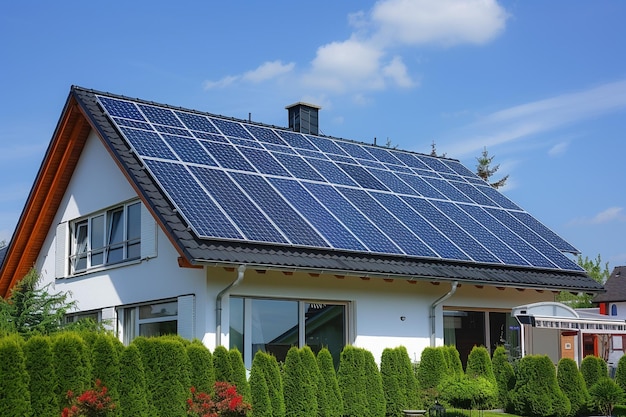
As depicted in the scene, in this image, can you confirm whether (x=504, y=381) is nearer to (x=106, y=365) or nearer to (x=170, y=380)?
(x=170, y=380)

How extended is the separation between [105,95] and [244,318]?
25.1ft

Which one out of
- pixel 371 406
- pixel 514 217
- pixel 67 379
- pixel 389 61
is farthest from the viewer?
pixel 514 217

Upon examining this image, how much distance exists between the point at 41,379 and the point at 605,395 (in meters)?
12.3

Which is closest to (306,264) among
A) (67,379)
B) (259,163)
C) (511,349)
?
(259,163)

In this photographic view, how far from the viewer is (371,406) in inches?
623

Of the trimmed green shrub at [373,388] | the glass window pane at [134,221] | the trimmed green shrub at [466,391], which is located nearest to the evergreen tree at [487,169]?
the glass window pane at [134,221]

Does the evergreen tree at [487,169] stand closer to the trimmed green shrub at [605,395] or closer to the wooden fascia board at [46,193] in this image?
the wooden fascia board at [46,193]

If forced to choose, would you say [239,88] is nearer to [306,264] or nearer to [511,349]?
[306,264]

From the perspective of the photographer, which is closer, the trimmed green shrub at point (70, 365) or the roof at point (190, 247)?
the trimmed green shrub at point (70, 365)

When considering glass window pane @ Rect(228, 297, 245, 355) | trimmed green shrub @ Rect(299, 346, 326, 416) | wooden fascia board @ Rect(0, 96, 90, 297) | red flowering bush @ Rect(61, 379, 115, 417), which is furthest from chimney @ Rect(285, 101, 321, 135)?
red flowering bush @ Rect(61, 379, 115, 417)

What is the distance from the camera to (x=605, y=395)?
1830 centimetres

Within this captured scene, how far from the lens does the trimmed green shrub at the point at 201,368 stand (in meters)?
13.5

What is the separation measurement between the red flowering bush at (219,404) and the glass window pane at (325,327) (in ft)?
14.6

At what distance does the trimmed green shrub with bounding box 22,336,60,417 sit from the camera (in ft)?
38.7
